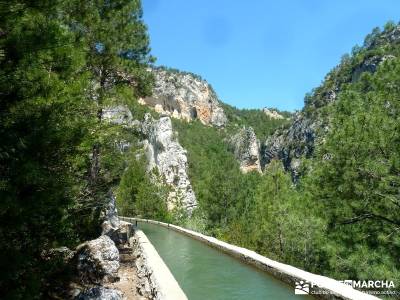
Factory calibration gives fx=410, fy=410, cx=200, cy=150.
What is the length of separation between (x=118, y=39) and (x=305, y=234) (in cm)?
1066

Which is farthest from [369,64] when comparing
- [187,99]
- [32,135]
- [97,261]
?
[187,99]

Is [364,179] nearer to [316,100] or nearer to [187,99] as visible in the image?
[316,100]

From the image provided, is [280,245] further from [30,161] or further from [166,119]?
[166,119]

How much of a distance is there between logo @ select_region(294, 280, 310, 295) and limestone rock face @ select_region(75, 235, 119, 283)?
481 centimetres

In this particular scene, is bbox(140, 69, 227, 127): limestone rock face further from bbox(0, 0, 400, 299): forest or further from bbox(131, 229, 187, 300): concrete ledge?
bbox(131, 229, 187, 300): concrete ledge

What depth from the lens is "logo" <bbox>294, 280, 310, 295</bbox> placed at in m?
9.49

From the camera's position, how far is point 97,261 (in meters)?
10.9

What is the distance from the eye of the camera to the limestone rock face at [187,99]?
549 feet

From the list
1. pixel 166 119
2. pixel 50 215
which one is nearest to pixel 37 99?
pixel 50 215

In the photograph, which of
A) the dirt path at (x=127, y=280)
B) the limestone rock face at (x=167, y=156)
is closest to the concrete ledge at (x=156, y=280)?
the dirt path at (x=127, y=280)

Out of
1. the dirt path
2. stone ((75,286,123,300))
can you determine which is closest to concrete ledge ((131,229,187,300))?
the dirt path

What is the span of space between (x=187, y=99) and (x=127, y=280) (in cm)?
16661

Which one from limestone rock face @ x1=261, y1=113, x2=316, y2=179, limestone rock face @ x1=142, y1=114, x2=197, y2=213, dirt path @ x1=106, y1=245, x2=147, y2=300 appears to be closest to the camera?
dirt path @ x1=106, y1=245, x2=147, y2=300

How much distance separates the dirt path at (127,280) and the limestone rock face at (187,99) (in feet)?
478
